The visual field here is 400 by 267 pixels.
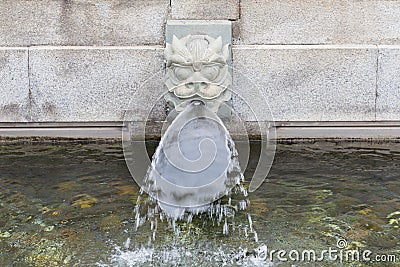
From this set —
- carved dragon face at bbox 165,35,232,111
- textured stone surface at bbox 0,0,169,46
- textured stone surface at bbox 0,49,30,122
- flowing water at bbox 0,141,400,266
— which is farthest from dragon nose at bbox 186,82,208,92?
textured stone surface at bbox 0,49,30,122

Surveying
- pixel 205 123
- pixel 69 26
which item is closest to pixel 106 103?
pixel 69 26

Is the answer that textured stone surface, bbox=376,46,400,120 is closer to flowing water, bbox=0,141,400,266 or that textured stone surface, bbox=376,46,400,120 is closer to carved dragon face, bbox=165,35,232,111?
flowing water, bbox=0,141,400,266

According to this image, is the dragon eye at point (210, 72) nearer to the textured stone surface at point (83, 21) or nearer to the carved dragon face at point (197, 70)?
the carved dragon face at point (197, 70)

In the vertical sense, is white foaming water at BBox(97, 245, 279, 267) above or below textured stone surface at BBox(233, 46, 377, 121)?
below

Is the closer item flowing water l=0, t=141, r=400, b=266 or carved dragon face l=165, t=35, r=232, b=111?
flowing water l=0, t=141, r=400, b=266

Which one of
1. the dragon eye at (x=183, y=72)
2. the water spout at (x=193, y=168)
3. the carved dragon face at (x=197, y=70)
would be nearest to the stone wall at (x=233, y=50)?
the carved dragon face at (x=197, y=70)

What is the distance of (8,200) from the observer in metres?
5.48

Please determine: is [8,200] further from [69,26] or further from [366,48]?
[366,48]

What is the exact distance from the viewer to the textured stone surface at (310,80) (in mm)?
7320

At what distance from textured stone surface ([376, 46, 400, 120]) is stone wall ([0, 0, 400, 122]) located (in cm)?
1

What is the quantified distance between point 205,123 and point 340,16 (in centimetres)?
212

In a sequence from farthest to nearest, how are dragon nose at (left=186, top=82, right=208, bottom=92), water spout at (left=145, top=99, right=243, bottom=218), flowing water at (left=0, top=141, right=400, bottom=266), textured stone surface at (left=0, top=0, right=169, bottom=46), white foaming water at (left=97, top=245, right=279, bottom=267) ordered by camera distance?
textured stone surface at (left=0, top=0, right=169, bottom=46) < dragon nose at (left=186, top=82, right=208, bottom=92) < water spout at (left=145, top=99, right=243, bottom=218) < flowing water at (left=0, top=141, right=400, bottom=266) < white foaming water at (left=97, top=245, right=279, bottom=267)

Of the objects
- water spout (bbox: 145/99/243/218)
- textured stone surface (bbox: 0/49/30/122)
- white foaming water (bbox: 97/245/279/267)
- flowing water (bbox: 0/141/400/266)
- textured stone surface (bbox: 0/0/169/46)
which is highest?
textured stone surface (bbox: 0/0/169/46)

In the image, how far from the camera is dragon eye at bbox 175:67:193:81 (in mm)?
6660
